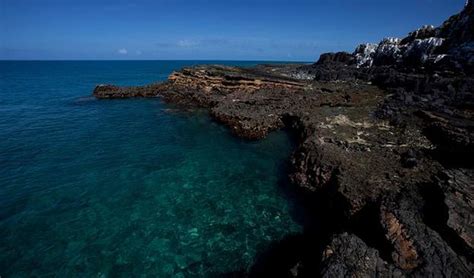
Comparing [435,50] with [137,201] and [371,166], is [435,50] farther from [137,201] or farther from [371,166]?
[137,201]

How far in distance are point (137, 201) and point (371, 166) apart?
14.8 meters

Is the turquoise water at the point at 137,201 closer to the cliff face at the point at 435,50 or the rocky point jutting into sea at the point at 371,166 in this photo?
the rocky point jutting into sea at the point at 371,166

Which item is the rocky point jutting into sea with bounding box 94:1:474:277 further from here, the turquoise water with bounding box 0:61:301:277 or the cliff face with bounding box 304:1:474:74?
the turquoise water with bounding box 0:61:301:277

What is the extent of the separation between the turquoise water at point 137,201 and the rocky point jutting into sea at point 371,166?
1.82m

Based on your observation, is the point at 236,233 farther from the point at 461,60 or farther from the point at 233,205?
the point at 461,60

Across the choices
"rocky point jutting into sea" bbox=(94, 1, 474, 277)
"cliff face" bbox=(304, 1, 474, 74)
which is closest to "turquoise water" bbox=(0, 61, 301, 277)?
"rocky point jutting into sea" bbox=(94, 1, 474, 277)

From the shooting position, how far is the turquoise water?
11.5 m

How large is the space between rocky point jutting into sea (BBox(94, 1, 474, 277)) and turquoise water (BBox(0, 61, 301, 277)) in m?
1.82

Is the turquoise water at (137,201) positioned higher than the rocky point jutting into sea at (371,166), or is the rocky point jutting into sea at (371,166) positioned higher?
the rocky point jutting into sea at (371,166)

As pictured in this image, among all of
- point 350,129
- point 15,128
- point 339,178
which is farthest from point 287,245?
point 15,128

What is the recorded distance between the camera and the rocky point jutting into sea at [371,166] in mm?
8989

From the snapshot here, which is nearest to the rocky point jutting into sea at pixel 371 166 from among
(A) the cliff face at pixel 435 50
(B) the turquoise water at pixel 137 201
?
(A) the cliff face at pixel 435 50

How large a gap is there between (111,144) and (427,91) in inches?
1599

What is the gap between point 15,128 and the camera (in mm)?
28875
